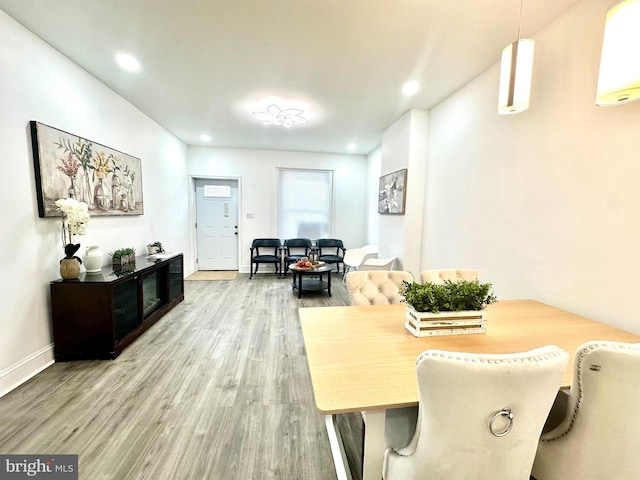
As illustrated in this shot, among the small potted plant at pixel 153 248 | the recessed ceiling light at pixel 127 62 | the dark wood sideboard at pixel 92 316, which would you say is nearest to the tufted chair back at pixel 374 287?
the dark wood sideboard at pixel 92 316

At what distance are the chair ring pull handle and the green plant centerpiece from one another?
1.80 feet

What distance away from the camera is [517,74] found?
1.47 m

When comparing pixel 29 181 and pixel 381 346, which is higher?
pixel 29 181

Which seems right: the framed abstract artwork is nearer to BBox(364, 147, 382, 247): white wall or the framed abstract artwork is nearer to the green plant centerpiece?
BBox(364, 147, 382, 247): white wall

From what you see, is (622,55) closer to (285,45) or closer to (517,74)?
(517,74)

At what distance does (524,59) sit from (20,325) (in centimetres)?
368

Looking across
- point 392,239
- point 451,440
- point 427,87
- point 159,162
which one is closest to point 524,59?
point 427,87

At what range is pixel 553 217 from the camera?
73.1 inches

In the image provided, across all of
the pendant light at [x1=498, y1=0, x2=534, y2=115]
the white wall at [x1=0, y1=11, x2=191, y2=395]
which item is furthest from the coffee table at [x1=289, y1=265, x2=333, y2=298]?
the pendant light at [x1=498, y1=0, x2=534, y2=115]

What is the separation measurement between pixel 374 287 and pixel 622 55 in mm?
1586

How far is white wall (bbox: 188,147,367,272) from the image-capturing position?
5.63 m

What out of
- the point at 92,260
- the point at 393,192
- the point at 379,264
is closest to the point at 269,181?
the point at 393,192

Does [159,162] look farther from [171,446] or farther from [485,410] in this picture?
[485,410]

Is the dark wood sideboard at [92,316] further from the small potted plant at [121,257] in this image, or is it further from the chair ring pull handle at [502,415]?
the chair ring pull handle at [502,415]
